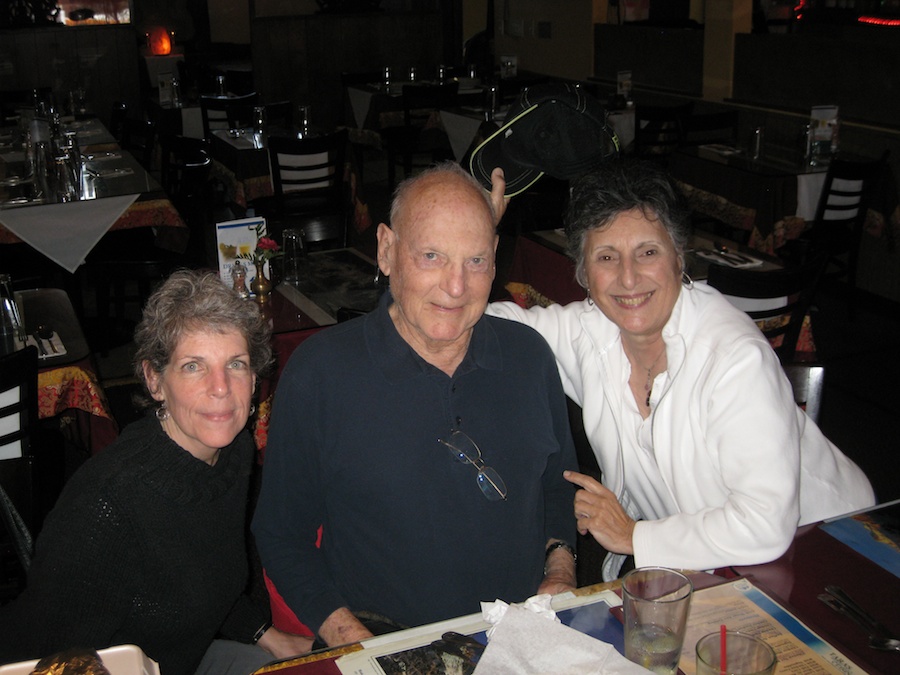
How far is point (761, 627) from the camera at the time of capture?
4.30ft

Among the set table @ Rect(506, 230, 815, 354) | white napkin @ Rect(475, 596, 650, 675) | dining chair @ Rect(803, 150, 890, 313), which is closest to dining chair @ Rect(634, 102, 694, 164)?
dining chair @ Rect(803, 150, 890, 313)

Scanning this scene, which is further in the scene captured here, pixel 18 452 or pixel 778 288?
pixel 778 288

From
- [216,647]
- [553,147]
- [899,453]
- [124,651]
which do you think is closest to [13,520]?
[216,647]

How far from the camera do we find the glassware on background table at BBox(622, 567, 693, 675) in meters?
1.21

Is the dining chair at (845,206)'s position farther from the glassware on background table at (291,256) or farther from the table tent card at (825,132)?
the glassware on background table at (291,256)

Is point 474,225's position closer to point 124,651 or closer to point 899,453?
point 124,651

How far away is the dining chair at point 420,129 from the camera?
25.0 ft

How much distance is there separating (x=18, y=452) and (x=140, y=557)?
1.23 m

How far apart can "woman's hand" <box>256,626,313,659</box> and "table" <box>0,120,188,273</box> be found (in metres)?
3.24

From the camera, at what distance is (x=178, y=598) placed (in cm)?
153

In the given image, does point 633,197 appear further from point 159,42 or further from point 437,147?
point 159,42

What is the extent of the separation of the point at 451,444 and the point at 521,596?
0.35 metres

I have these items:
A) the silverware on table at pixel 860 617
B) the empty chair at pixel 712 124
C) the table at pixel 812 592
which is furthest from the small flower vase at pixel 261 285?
the empty chair at pixel 712 124

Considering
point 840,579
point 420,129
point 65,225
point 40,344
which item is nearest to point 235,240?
point 40,344
